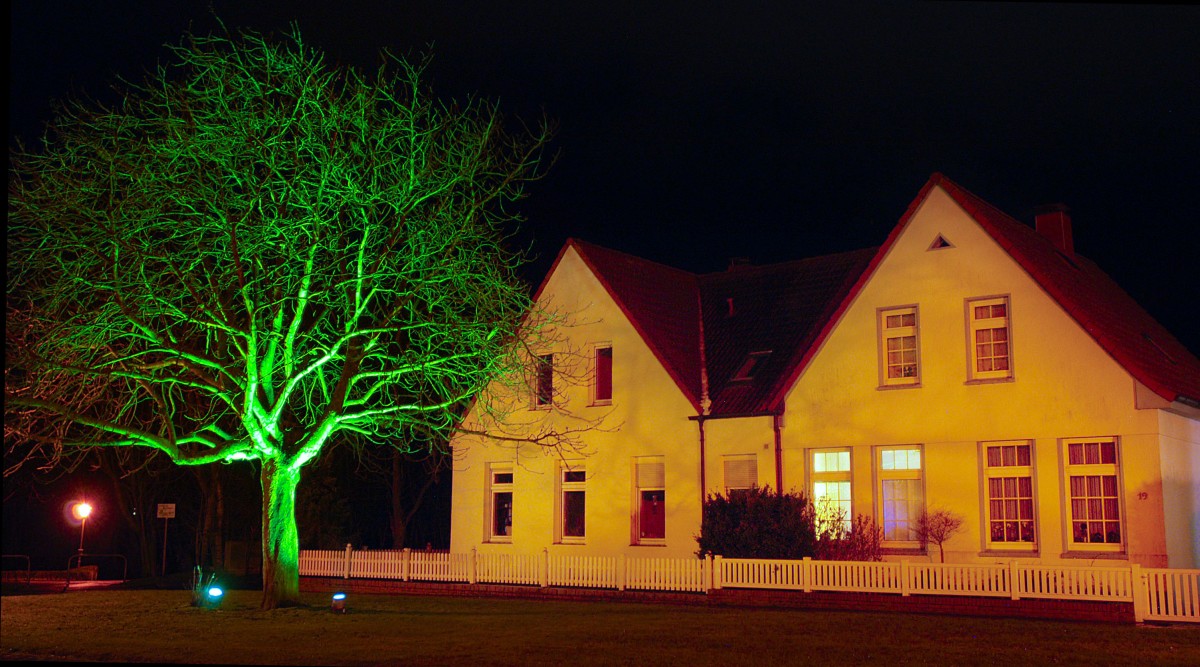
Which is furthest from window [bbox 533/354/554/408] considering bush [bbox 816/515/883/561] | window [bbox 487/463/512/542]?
bush [bbox 816/515/883/561]

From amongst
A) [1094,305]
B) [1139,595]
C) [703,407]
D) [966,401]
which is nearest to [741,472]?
[703,407]

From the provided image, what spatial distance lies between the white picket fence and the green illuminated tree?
5074 mm

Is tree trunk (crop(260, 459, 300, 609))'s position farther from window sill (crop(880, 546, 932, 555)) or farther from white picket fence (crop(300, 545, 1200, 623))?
window sill (crop(880, 546, 932, 555))

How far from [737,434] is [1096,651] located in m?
12.5

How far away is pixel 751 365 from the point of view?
27.5 metres

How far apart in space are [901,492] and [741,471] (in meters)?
3.92

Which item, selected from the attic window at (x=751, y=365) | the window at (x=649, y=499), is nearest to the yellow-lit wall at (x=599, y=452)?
the window at (x=649, y=499)

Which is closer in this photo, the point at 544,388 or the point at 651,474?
the point at 651,474

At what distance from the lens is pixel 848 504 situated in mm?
24516

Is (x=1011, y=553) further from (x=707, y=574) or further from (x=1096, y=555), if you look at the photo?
(x=707, y=574)

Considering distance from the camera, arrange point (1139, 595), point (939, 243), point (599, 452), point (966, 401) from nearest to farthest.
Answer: point (1139, 595)
point (966, 401)
point (939, 243)
point (599, 452)

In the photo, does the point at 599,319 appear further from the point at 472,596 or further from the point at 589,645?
the point at 589,645

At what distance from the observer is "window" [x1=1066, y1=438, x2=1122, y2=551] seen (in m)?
21.2

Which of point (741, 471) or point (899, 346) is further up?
point (899, 346)
